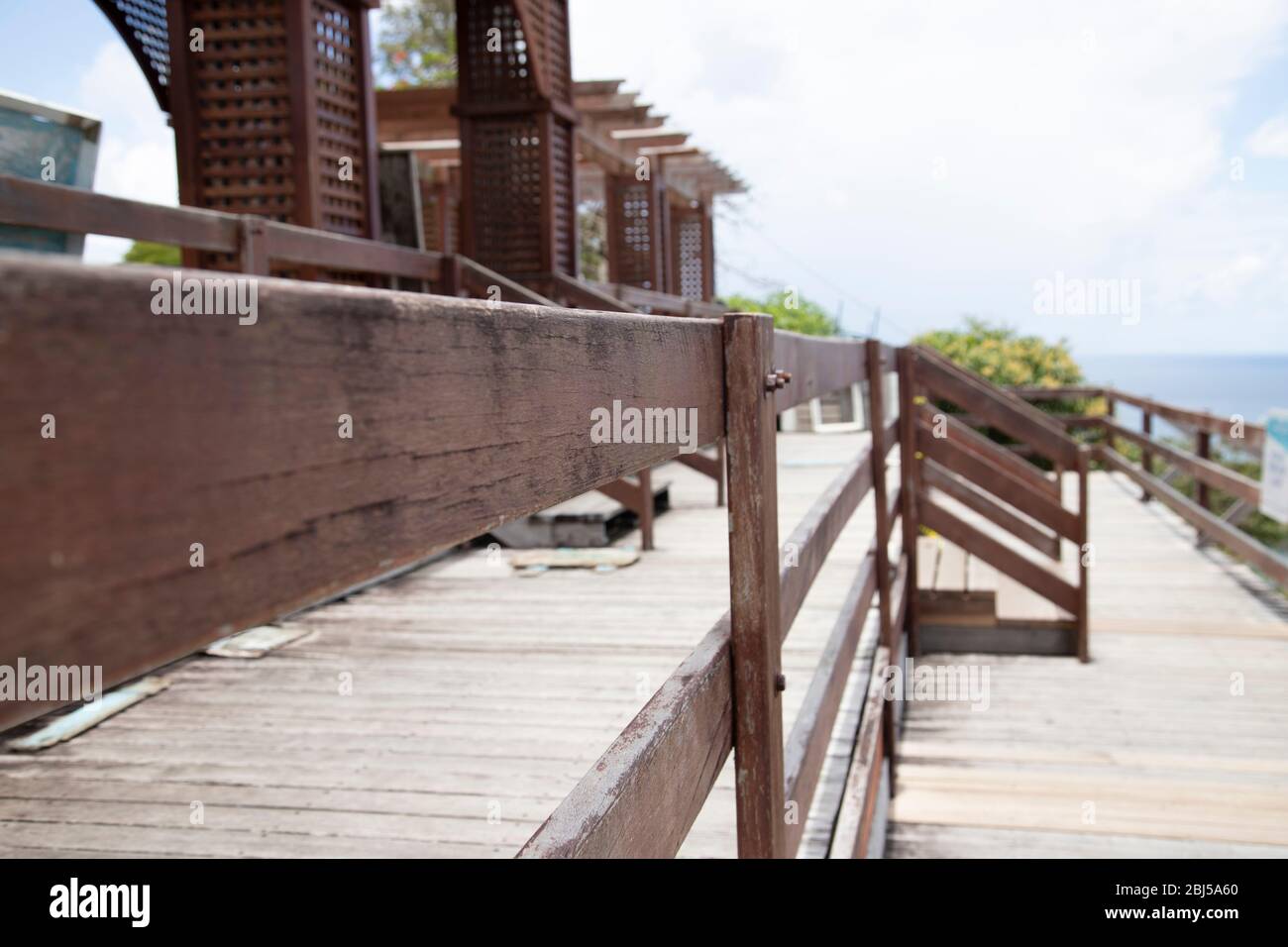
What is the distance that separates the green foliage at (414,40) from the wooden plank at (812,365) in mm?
18299

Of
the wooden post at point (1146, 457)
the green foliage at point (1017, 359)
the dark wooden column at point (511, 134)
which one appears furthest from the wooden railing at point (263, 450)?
the green foliage at point (1017, 359)

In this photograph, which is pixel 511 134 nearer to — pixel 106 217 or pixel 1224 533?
pixel 106 217

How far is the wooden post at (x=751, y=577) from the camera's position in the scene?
1.43 m

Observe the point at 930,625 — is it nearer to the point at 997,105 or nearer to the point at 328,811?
the point at 328,811

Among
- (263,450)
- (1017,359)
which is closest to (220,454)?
(263,450)

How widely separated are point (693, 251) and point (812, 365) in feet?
47.7

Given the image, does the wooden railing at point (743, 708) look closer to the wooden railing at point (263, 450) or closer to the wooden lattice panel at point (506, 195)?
the wooden railing at point (263, 450)

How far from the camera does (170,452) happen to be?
0.41 m

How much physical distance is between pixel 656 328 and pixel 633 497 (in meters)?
4.91

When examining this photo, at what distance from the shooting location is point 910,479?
5.11 meters

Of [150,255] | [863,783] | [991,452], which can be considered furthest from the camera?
[150,255]

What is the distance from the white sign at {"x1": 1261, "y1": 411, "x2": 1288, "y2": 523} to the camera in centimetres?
540
